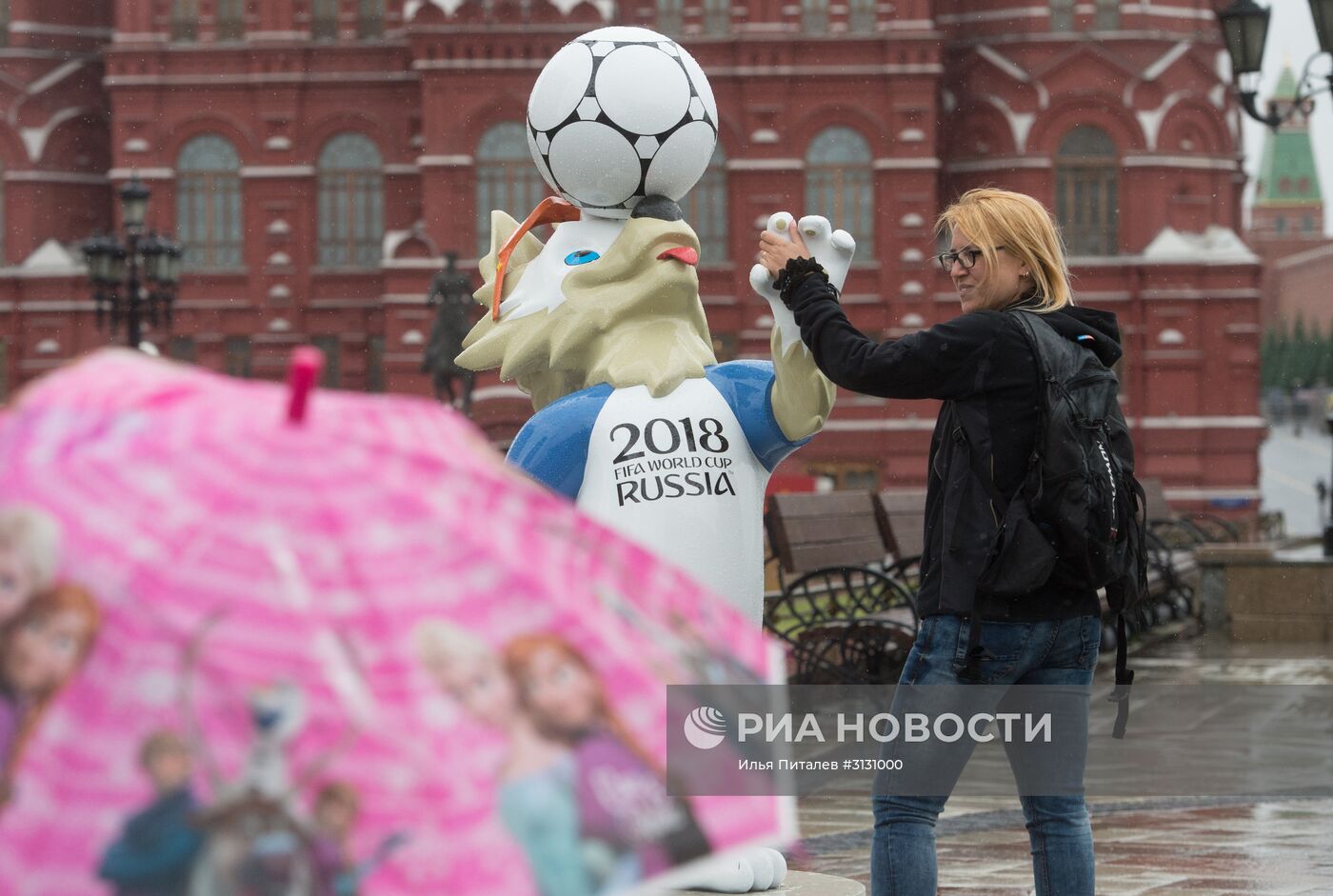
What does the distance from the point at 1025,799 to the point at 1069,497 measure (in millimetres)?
623

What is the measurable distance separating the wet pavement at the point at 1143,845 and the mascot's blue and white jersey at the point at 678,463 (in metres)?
1.68

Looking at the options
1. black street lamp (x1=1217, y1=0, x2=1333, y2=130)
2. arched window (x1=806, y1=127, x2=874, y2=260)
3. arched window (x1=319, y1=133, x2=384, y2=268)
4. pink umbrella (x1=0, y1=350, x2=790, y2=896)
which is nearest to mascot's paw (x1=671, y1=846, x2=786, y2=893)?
pink umbrella (x1=0, y1=350, x2=790, y2=896)

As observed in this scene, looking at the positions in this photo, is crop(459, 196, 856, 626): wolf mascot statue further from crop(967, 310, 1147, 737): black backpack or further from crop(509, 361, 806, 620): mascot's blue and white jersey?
crop(967, 310, 1147, 737): black backpack

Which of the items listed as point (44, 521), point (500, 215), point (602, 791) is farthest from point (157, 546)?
point (500, 215)

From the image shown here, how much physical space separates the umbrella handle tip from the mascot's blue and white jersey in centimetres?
230

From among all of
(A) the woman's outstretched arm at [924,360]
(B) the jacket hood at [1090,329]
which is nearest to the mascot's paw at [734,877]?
(A) the woman's outstretched arm at [924,360]

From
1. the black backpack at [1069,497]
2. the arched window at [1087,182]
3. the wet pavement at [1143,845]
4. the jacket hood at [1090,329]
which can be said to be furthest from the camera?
the arched window at [1087,182]

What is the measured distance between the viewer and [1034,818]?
3947mm

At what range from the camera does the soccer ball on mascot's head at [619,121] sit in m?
4.71

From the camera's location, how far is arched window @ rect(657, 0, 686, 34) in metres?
33.7

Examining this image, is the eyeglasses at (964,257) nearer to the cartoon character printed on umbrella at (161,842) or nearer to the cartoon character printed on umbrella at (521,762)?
the cartoon character printed on umbrella at (521,762)

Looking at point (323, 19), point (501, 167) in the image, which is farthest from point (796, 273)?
point (323, 19)

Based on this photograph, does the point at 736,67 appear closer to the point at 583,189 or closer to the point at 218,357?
the point at 218,357

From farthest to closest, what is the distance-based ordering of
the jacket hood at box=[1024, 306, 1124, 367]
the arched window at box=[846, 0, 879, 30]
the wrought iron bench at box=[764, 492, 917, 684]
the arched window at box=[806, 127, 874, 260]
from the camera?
the arched window at box=[806, 127, 874, 260]
the arched window at box=[846, 0, 879, 30]
the wrought iron bench at box=[764, 492, 917, 684]
the jacket hood at box=[1024, 306, 1124, 367]
